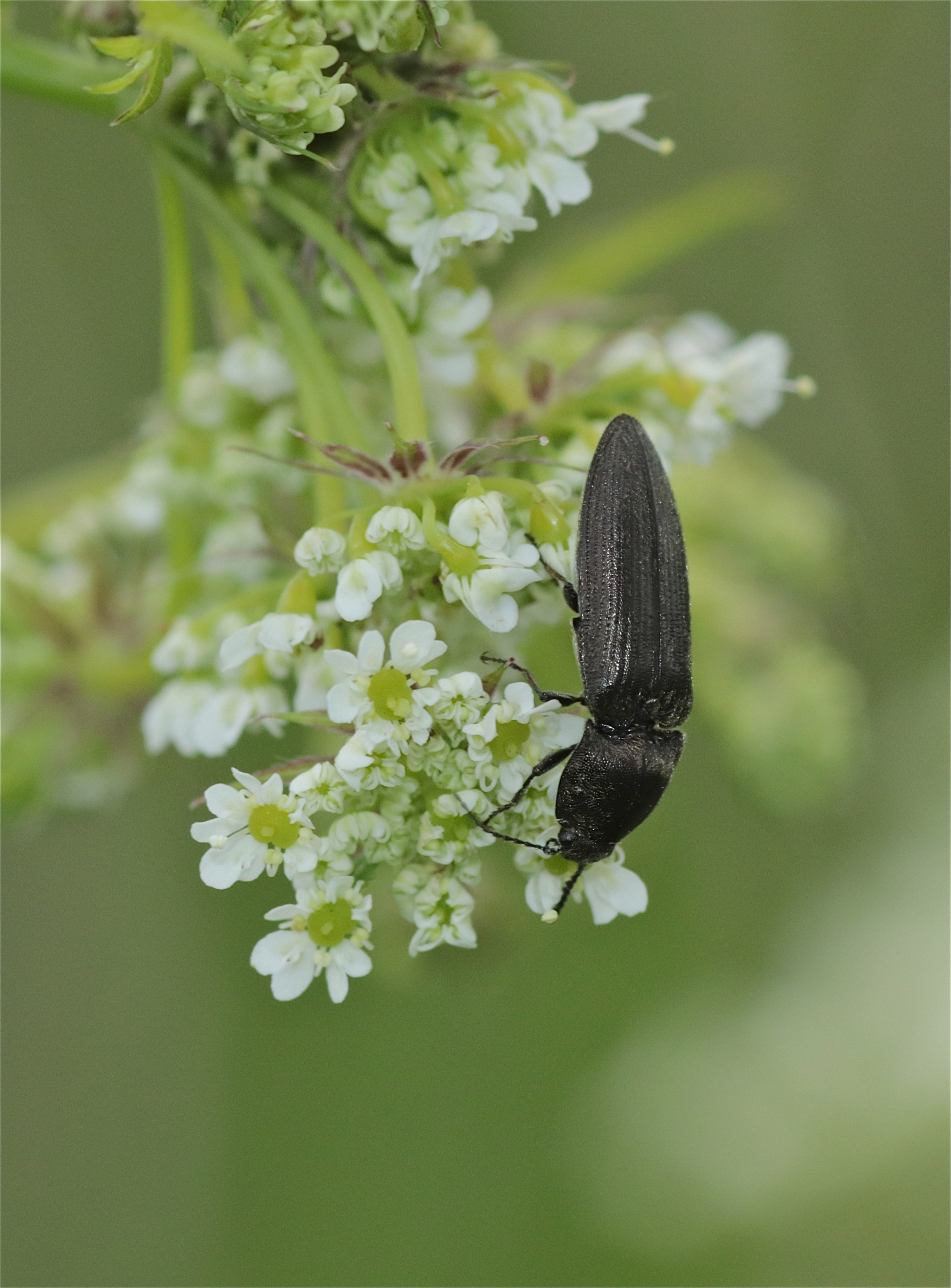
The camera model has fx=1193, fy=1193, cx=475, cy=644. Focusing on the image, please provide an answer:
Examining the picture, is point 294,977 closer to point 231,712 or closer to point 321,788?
point 321,788

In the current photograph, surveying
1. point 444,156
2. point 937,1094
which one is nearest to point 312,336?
point 444,156

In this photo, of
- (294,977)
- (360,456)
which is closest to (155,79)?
(360,456)

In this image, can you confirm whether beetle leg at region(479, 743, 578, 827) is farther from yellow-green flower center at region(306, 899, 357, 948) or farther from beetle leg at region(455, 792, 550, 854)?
yellow-green flower center at region(306, 899, 357, 948)

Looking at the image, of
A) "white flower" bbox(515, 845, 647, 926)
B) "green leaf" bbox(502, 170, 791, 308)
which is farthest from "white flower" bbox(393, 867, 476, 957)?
"green leaf" bbox(502, 170, 791, 308)

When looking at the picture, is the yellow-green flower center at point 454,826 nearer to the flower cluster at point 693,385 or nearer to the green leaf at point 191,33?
the flower cluster at point 693,385

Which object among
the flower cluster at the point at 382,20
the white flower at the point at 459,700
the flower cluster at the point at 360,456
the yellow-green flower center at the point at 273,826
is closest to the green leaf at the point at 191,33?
the flower cluster at the point at 360,456

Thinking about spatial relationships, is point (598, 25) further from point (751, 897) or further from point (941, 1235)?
point (941, 1235)
